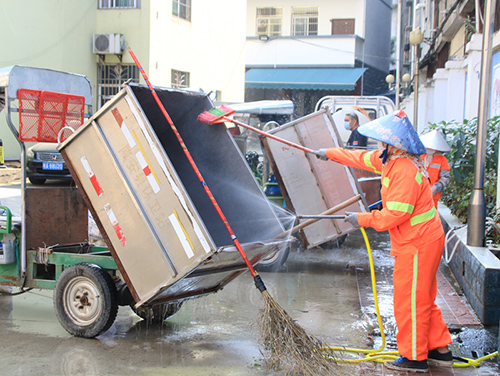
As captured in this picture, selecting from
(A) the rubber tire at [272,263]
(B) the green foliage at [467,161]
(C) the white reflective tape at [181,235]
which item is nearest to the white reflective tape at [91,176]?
(C) the white reflective tape at [181,235]

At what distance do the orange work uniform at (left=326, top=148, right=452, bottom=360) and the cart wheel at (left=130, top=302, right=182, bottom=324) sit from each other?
201 centimetres

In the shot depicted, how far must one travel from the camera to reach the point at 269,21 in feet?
97.9

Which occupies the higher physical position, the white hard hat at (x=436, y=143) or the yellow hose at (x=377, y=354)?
the white hard hat at (x=436, y=143)

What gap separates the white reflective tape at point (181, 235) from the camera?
13.5ft

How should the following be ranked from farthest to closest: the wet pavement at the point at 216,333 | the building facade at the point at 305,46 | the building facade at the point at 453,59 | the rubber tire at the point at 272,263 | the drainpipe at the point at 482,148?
the building facade at the point at 305,46 < the building facade at the point at 453,59 < the rubber tire at the point at 272,263 < the drainpipe at the point at 482,148 < the wet pavement at the point at 216,333

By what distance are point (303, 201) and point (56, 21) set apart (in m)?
12.1

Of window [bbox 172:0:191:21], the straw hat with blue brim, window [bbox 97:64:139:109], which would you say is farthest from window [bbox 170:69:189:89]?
the straw hat with blue brim

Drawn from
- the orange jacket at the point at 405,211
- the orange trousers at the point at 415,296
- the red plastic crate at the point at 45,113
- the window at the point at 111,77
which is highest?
the window at the point at 111,77

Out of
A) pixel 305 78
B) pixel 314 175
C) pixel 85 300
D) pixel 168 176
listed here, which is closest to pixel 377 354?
pixel 168 176

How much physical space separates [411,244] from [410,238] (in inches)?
1.8

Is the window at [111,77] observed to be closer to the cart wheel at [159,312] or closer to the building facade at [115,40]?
the building facade at [115,40]

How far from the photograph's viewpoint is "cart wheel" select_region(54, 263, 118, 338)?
4605mm

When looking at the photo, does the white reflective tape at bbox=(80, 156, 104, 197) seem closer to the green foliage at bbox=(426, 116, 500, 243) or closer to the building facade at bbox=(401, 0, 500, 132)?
the green foliage at bbox=(426, 116, 500, 243)

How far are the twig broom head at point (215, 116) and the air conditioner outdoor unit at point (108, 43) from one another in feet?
43.5
